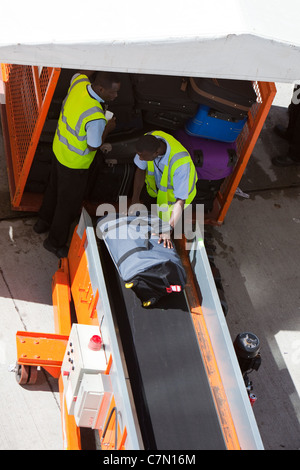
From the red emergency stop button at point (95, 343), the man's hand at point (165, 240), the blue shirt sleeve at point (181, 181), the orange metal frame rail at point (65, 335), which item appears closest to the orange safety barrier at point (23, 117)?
the orange metal frame rail at point (65, 335)

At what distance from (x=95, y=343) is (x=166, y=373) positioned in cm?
58

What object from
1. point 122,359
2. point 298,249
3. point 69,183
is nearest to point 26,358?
point 122,359

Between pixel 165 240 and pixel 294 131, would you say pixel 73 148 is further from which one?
pixel 294 131

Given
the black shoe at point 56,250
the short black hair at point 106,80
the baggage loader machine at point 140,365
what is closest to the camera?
the baggage loader machine at point 140,365

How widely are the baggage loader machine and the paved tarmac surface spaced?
0.18m

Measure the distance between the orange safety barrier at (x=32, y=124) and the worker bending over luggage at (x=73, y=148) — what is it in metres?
0.25

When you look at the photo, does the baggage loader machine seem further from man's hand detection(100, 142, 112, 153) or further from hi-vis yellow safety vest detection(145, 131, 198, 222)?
man's hand detection(100, 142, 112, 153)

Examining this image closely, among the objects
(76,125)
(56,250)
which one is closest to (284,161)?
(56,250)

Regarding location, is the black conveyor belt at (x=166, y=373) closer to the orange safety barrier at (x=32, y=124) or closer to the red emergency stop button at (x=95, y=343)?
Result: the red emergency stop button at (x=95, y=343)

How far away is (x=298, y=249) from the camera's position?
25.0 feet

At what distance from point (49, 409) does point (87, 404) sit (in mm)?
632

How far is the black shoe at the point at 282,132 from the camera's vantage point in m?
8.72

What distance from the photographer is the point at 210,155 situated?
22.5 ft

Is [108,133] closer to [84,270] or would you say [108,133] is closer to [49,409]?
[84,270]
